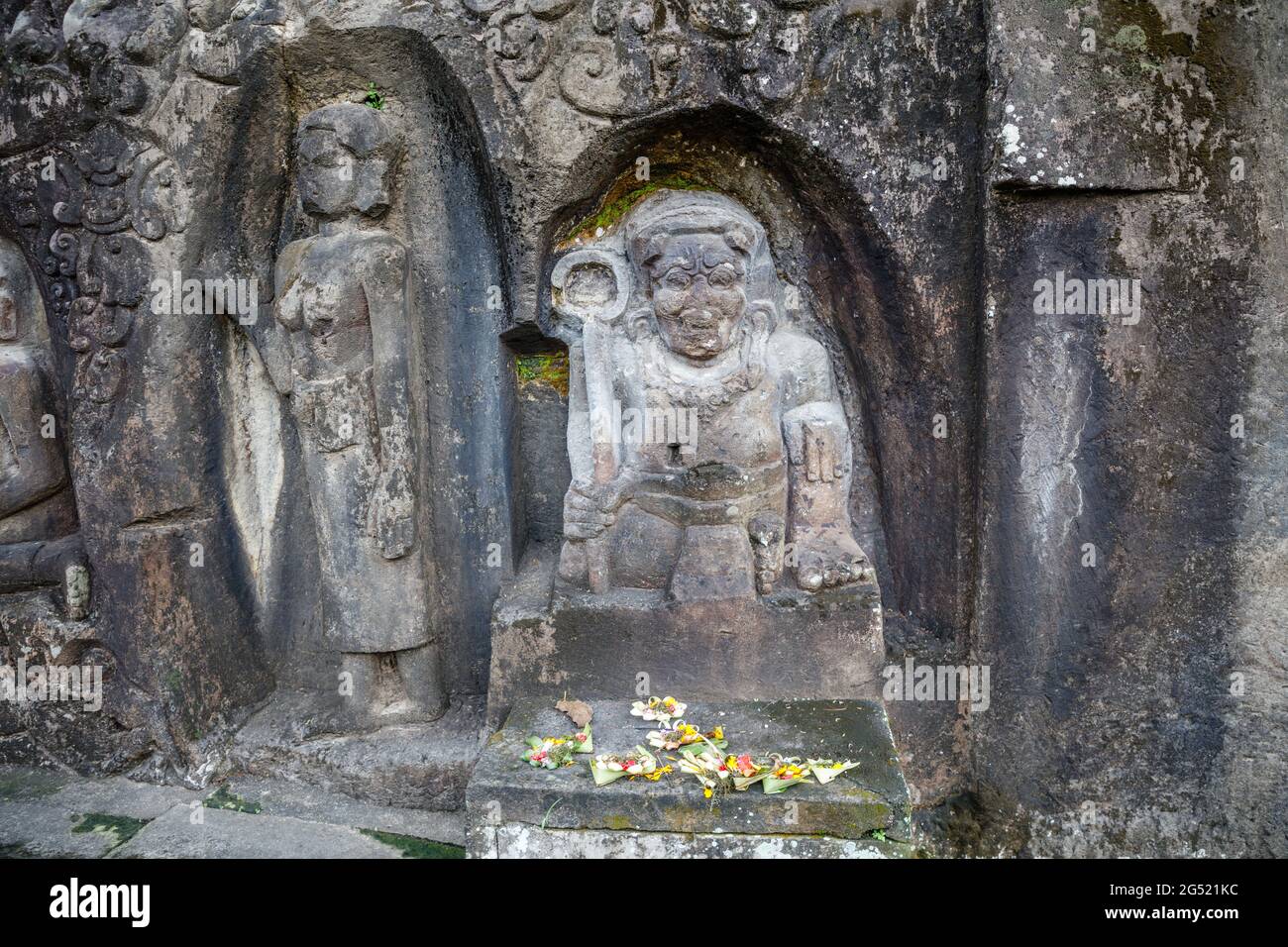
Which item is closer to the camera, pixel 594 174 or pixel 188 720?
pixel 594 174

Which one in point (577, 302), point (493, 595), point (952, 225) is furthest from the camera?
point (493, 595)

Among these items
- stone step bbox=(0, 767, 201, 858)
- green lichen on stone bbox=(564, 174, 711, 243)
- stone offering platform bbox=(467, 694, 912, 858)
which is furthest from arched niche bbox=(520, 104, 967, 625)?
stone step bbox=(0, 767, 201, 858)

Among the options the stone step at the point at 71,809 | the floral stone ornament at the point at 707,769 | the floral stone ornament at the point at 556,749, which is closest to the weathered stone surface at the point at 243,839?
the stone step at the point at 71,809

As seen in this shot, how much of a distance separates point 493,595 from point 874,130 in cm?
241

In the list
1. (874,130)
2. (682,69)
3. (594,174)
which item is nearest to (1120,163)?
(874,130)

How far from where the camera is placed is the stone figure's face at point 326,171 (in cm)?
401

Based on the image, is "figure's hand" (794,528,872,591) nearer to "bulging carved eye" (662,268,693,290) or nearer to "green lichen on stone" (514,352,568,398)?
"bulging carved eye" (662,268,693,290)

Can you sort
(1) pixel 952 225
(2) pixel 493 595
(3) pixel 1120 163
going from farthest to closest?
(2) pixel 493 595
(1) pixel 952 225
(3) pixel 1120 163

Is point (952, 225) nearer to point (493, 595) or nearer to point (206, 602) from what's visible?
point (493, 595)

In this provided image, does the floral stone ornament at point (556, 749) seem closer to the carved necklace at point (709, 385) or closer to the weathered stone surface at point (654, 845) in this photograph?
the weathered stone surface at point (654, 845)

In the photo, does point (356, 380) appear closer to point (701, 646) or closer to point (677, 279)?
point (677, 279)

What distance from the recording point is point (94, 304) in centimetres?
405

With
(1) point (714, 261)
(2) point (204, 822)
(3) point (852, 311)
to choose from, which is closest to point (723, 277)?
(1) point (714, 261)

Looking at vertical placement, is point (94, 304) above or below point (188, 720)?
above
